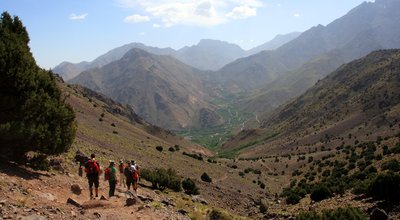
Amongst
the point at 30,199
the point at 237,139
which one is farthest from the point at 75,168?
the point at 237,139

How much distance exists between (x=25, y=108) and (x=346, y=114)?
406 feet

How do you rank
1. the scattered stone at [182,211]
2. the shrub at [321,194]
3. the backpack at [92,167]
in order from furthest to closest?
the shrub at [321,194] < the scattered stone at [182,211] < the backpack at [92,167]

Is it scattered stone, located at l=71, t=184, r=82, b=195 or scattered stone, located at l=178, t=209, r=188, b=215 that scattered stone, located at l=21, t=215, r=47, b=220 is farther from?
scattered stone, located at l=178, t=209, r=188, b=215

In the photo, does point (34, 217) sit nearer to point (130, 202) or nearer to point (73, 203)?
point (73, 203)

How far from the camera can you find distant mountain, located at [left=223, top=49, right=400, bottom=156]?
110000mm

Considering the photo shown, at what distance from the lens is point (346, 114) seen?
431 feet

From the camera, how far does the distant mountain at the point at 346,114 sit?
110m

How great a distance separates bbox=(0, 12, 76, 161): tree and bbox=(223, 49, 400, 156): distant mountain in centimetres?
8734

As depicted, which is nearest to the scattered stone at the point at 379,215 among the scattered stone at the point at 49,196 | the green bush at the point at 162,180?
the scattered stone at the point at 49,196

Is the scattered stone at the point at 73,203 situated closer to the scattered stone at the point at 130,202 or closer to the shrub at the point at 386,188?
the scattered stone at the point at 130,202

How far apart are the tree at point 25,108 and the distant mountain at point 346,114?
287ft

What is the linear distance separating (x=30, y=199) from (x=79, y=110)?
6389 cm

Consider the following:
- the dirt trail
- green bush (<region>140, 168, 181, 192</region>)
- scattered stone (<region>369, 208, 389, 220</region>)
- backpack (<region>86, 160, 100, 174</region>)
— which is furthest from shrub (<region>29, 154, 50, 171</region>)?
scattered stone (<region>369, 208, 389, 220</region>)

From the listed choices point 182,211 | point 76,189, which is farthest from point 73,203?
point 182,211
